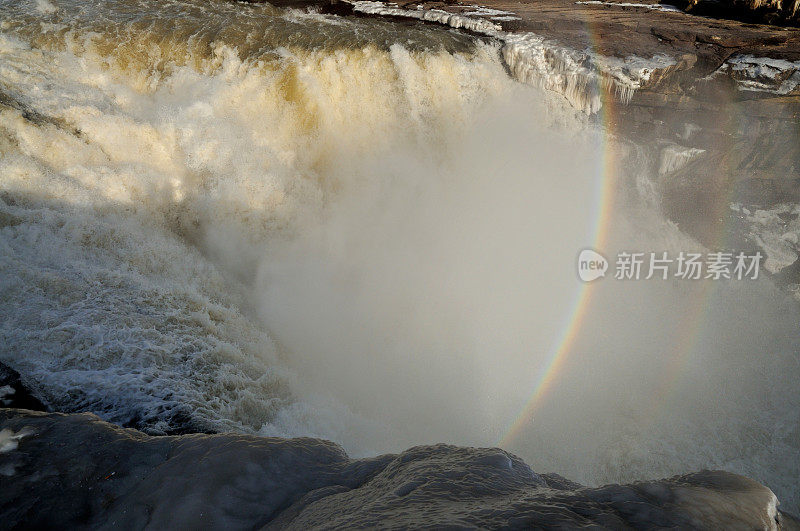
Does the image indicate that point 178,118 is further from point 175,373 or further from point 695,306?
point 695,306

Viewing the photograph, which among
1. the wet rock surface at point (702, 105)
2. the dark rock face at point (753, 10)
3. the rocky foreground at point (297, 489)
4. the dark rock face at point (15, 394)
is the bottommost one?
the dark rock face at point (15, 394)

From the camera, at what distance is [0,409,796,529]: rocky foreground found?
1.45 meters

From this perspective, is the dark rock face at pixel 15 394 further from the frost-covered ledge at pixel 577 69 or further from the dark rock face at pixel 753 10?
the dark rock face at pixel 753 10

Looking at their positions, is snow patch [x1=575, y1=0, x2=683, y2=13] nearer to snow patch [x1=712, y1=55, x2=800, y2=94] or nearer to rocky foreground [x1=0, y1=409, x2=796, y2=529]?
snow patch [x1=712, y1=55, x2=800, y2=94]

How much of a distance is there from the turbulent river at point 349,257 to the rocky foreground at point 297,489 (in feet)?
2.61

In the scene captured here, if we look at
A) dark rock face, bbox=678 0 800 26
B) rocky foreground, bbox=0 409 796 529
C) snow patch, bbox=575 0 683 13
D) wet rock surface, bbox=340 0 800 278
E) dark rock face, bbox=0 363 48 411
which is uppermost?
snow patch, bbox=575 0 683 13

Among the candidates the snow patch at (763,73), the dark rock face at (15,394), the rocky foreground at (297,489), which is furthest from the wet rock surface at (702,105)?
the dark rock face at (15,394)

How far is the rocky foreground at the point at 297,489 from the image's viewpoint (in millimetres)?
1454

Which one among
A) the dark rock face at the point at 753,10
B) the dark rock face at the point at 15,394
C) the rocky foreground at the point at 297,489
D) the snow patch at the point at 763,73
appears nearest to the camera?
the rocky foreground at the point at 297,489

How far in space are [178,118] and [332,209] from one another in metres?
2.23

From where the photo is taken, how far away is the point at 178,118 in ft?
18.1

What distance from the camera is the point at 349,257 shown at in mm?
6223

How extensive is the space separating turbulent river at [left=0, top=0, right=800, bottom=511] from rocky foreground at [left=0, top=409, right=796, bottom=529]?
79 cm

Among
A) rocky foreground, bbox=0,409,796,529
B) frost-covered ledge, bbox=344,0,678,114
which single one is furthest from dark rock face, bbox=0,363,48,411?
frost-covered ledge, bbox=344,0,678,114
